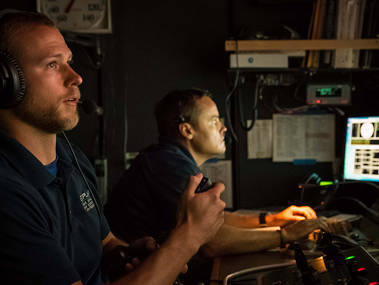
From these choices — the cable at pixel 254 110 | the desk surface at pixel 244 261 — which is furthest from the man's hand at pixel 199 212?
the cable at pixel 254 110

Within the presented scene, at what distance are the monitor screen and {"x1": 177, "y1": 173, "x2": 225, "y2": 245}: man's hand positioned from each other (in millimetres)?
1087

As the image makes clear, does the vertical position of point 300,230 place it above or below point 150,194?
below

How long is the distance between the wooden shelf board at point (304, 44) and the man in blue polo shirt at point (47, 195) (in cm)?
104

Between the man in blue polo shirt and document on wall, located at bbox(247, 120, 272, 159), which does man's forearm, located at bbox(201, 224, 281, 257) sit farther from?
document on wall, located at bbox(247, 120, 272, 159)

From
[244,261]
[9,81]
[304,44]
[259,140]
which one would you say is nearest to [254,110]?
[259,140]

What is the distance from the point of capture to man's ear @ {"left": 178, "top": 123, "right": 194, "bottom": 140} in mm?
1657

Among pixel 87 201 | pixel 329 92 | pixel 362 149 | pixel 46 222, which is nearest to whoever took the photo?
pixel 46 222

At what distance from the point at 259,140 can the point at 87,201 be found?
1.30 m

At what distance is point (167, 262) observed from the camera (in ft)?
2.72

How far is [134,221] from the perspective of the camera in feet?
4.66

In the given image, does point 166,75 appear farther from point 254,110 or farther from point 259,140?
point 259,140

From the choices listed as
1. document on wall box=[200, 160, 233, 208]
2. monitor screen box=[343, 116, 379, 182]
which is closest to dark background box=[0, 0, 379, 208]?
document on wall box=[200, 160, 233, 208]

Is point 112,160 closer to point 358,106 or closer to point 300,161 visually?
point 300,161

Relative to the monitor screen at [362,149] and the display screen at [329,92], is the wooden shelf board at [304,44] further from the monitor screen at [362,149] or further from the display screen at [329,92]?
the monitor screen at [362,149]
